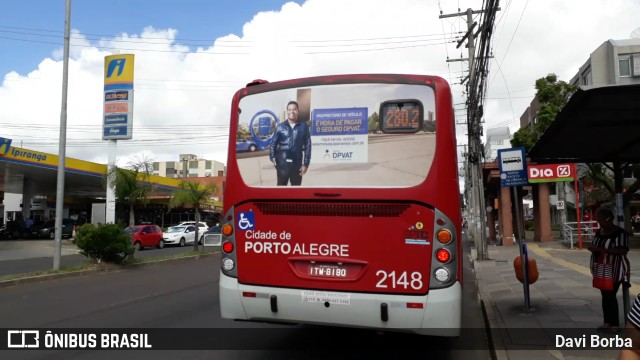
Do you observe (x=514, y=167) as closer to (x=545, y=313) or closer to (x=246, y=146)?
(x=545, y=313)

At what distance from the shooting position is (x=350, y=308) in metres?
5.18

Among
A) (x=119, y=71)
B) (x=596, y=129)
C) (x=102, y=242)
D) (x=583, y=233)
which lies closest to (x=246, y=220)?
(x=596, y=129)

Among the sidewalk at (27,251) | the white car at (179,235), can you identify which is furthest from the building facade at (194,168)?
the sidewalk at (27,251)

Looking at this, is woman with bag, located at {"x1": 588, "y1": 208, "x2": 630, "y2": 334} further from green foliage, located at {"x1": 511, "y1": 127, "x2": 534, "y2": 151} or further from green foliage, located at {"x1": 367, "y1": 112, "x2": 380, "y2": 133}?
green foliage, located at {"x1": 511, "y1": 127, "x2": 534, "y2": 151}

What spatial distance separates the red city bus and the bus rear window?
0.04ft

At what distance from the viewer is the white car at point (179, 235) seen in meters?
32.6

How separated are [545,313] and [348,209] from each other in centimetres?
473

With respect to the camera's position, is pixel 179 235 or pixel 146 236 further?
pixel 179 235

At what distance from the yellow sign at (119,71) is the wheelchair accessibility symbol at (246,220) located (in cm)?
2725

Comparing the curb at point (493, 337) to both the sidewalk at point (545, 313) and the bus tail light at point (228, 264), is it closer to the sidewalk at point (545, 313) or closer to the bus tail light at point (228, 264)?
the sidewalk at point (545, 313)

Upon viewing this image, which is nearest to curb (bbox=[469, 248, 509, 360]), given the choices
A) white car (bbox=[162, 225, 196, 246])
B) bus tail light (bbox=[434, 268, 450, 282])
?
bus tail light (bbox=[434, 268, 450, 282])

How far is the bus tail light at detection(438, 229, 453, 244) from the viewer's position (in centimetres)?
504

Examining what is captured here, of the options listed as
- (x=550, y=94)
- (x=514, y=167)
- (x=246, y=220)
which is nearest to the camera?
(x=246, y=220)

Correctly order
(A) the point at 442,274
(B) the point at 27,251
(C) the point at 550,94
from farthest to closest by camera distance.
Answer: (C) the point at 550,94
(B) the point at 27,251
(A) the point at 442,274
